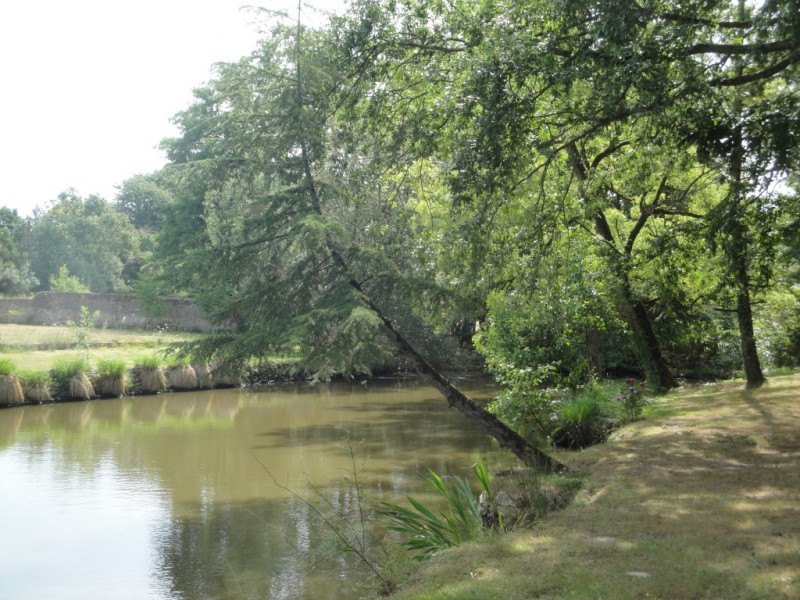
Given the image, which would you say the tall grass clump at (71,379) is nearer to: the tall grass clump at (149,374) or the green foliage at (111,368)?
the green foliage at (111,368)

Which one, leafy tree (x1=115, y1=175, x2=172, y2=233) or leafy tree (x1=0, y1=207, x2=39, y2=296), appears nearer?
leafy tree (x1=0, y1=207, x2=39, y2=296)

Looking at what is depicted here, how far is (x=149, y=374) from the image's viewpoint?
2156 cm

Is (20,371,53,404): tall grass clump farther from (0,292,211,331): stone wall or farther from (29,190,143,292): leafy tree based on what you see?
(29,190,143,292): leafy tree

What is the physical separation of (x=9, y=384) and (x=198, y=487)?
10276 mm

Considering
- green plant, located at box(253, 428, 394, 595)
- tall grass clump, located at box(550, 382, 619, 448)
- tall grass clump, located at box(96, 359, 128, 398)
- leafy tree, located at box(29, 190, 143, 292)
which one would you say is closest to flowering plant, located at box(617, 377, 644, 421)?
tall grass clump, located at box(550, 382, 619, 448)

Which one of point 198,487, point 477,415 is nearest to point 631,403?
point 477,415

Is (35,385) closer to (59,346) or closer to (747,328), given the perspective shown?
(59,346)

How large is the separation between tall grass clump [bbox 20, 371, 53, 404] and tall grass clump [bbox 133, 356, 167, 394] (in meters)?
2.96

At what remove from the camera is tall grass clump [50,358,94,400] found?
63.9 feet

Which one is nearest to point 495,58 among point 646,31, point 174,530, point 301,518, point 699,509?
point 646,31

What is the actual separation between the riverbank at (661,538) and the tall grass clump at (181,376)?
16.5 meters

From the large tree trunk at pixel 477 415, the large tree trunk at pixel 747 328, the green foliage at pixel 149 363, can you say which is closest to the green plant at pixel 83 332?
the green foliage at pixel 149 363

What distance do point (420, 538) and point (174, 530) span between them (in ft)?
13.1

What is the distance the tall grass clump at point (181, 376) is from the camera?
2222 centimetres
